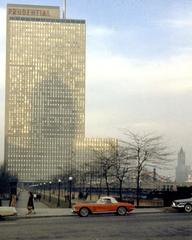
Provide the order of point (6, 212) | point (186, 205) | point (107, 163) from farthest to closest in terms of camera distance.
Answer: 1. point (107, 163)
2. point (186, 205)
3. point (6, 212)

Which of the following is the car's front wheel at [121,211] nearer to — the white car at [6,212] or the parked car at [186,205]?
the parked car at [186,205]

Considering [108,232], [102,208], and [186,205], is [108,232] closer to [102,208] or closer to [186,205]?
[102,208]

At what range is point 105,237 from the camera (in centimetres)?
1952

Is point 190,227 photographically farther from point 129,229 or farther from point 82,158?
point 82,158

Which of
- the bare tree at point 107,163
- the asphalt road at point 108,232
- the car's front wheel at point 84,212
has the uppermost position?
the bare tree at point 107,163

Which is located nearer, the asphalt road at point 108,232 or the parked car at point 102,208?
the asphalt road at point 108,232

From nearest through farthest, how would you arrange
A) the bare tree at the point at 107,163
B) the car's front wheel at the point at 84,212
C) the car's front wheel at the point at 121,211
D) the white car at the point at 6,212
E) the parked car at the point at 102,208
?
the white car at the point at 6,212
the car's front wheel at the point at 84,212
the parked car at the point at 102,208
the car's front wheel at the point at 121,211
the bare tree at the point at 107,163

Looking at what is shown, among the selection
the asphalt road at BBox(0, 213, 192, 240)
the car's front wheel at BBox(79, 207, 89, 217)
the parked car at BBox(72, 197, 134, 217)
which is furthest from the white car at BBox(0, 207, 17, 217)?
the asphalt road at BBox(0, 213, 192, 240)

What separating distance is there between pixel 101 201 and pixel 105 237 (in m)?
13.9

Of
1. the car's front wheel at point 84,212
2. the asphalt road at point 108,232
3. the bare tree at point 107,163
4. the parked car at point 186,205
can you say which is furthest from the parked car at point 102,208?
the bare tree at point 107,163

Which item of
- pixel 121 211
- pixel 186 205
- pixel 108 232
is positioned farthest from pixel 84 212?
pixel 108 232

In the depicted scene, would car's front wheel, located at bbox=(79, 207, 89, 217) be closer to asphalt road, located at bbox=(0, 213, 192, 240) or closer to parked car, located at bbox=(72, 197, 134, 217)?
parked car, located at bbox=(72, 197, 134, 217)

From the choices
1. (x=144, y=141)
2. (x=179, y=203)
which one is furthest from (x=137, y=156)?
(x=179, y=203)

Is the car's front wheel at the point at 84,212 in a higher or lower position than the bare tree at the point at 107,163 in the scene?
lower
